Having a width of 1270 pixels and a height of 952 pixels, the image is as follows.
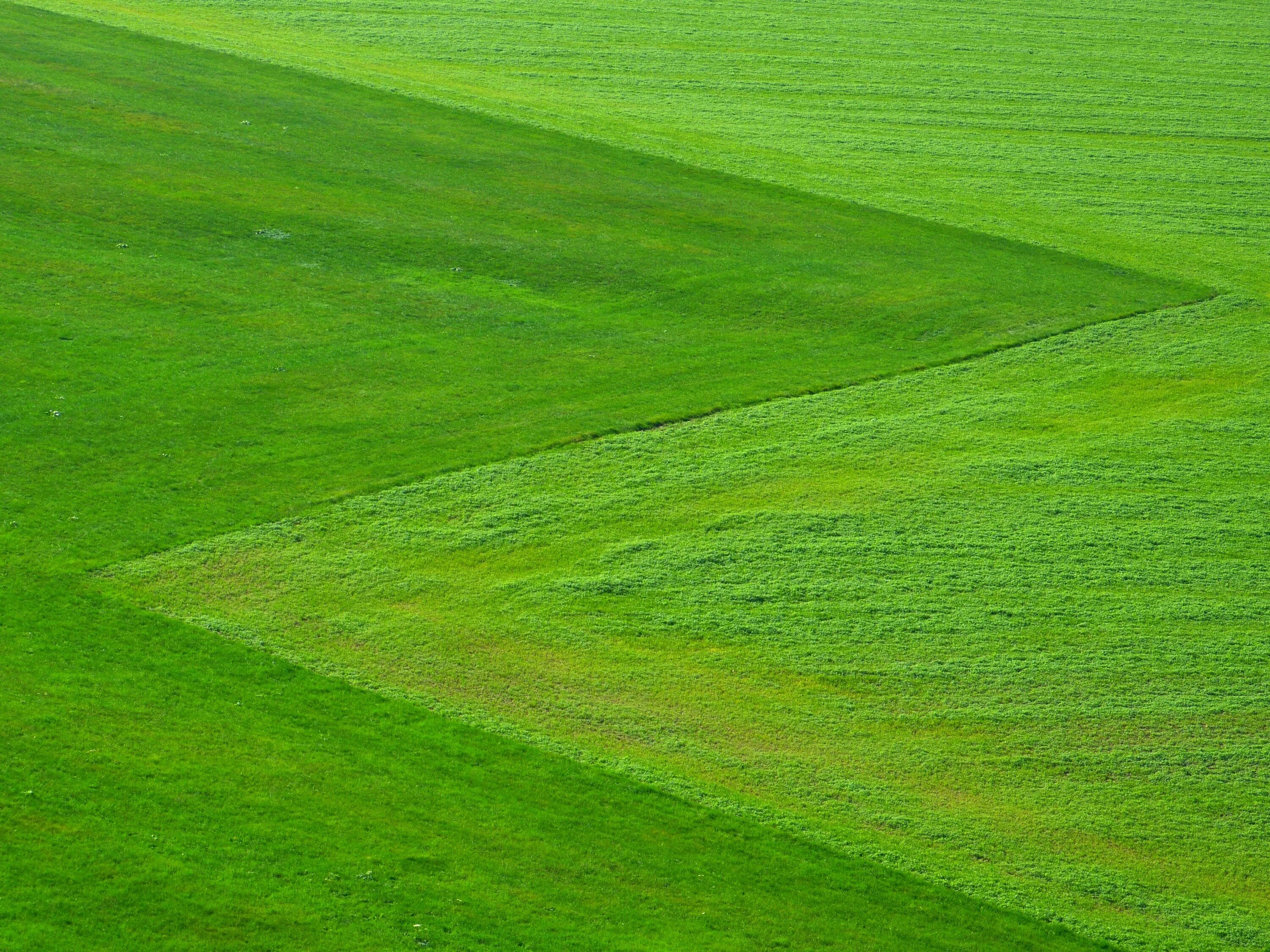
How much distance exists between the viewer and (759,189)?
147 ft

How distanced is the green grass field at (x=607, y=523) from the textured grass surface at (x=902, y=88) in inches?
19.0

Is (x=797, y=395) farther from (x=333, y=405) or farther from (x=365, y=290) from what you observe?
(x=365, y=290)

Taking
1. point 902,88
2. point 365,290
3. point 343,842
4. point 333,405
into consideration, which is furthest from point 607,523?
point 902,88

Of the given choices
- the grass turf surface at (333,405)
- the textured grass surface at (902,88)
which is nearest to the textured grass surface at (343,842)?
the grass turf surface at (333,405)

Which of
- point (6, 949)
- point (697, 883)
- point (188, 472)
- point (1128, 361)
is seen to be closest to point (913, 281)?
point (1128, 361)

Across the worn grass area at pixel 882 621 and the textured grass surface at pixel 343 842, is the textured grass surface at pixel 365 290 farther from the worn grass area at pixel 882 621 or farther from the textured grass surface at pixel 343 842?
the textured grass surface at pixel 343 842

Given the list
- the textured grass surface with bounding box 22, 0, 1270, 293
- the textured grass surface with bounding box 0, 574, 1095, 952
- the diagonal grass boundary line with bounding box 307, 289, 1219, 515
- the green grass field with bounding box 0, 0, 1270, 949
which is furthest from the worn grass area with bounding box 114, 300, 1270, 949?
the textured grass surface with bounding box 22, 0, 1270, 293

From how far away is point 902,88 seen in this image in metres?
56.8

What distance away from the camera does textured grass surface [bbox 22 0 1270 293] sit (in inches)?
1823

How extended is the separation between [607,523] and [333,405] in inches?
272

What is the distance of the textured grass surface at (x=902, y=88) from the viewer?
152ft

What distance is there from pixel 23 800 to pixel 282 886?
3.40m

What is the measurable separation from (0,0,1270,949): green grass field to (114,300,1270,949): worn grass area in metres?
0.09

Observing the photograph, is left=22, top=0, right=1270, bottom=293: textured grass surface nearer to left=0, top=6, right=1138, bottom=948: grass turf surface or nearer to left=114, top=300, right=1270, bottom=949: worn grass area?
left=0, top=6, right=1138, bottom=948: grass turf surface
